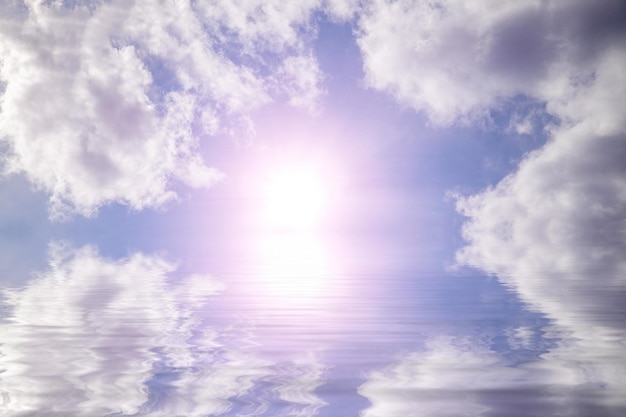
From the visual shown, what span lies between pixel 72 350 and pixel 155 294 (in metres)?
11.3

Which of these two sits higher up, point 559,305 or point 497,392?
point 559,305

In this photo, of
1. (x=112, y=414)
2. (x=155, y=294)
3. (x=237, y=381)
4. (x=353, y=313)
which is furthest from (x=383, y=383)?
(x=155, y=294)

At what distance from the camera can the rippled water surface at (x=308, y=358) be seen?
7.09 m

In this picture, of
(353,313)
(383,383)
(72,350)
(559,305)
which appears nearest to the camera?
(383,383)

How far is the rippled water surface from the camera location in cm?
709

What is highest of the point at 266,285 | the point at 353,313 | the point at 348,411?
the point at 266,285

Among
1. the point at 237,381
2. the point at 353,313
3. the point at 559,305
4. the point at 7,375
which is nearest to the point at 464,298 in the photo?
the point at 559,305

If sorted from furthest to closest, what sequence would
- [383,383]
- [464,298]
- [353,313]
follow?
[464,298]
[353,313]
[383,383]

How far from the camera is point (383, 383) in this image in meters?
8.12

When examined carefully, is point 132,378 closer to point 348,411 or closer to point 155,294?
point 348,411

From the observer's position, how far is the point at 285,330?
43.0ft

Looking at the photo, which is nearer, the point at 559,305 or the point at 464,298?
the point at 559,305

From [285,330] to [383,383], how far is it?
5315 mm

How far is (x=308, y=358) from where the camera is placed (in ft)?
32.5
